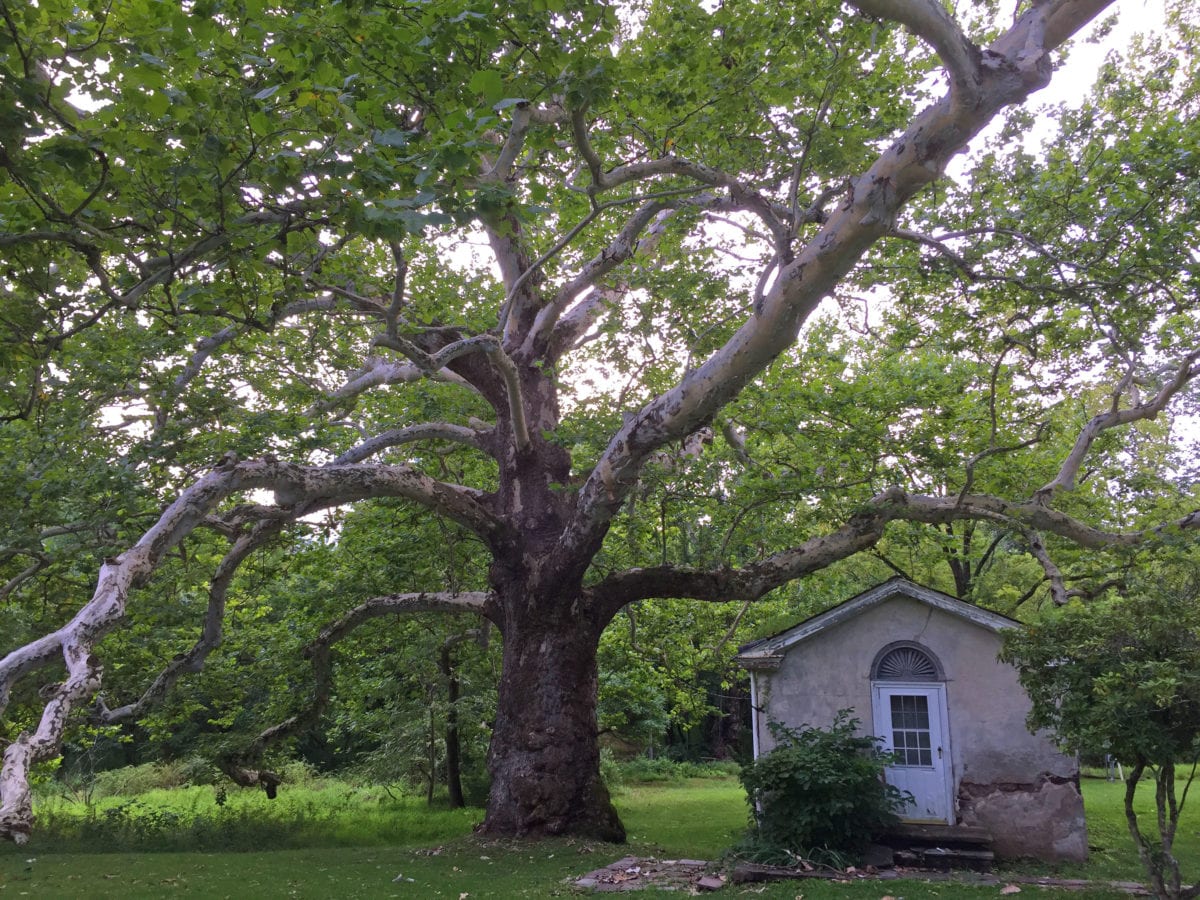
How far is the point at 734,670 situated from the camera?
18594 mm

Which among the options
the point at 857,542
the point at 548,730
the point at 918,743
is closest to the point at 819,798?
the point at 918,743

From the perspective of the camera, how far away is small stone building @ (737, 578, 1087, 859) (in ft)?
38.4

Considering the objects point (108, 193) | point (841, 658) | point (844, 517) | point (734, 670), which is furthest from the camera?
point (734, 670)

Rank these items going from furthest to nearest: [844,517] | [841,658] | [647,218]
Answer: [841,658]
[844,517]
[647,218]

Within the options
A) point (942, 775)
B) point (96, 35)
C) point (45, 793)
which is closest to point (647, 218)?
point (96, 35)

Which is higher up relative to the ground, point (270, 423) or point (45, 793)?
point (270, 423)

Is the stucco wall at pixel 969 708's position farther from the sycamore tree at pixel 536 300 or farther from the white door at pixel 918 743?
the sycamore tree at pixel 536 300

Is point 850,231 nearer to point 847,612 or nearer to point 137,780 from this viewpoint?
point 847,612

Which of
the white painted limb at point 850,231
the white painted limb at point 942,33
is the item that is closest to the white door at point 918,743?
the white painted limb at point 850,231

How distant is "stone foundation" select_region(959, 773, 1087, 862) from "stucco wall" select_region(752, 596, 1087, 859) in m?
0.01

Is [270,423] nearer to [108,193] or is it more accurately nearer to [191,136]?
[108,193]

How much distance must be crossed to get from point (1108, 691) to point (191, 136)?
9031mm

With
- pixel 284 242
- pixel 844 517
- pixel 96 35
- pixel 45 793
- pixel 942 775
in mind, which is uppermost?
pixel 96 35

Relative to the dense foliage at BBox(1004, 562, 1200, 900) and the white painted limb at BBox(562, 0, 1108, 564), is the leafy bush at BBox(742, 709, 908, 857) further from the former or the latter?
the white painted limb at BBox(562, 0, 1108, 564)
